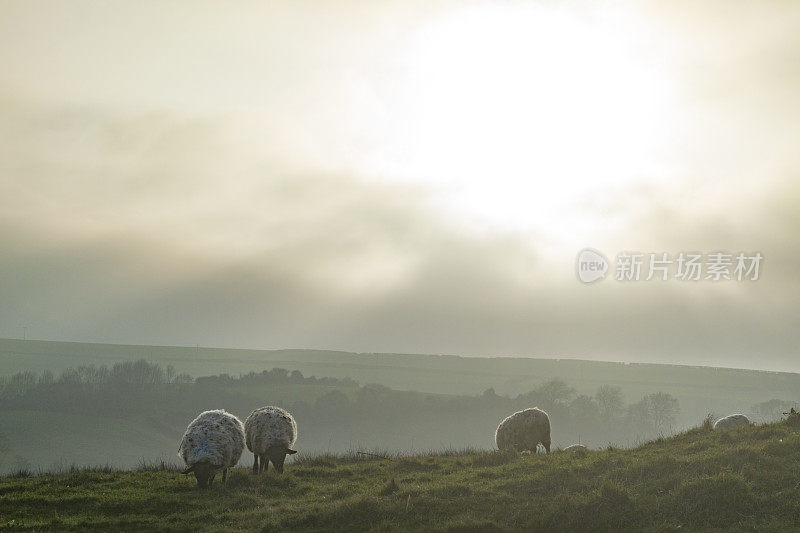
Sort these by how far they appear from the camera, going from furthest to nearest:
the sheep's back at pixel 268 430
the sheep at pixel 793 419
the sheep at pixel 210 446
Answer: the sheep's back at pixel 268 430, the sheep at pixel 793 419, the sheep at pixel 210 446

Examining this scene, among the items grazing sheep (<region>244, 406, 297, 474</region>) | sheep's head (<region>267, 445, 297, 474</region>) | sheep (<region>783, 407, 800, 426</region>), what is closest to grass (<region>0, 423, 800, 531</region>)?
sheep (<region>783, 407, 800, 426</region>)

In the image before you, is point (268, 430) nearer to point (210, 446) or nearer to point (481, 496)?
point (210, 446)

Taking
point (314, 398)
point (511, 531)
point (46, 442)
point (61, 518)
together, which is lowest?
point (46, 442)

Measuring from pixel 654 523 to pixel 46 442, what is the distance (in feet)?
509

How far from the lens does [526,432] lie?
93.1 ft

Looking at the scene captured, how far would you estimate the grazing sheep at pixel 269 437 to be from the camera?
22734 mm

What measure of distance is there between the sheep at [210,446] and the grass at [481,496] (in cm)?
59

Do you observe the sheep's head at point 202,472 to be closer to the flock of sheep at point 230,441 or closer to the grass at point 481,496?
the flock of sheep at point 230,441

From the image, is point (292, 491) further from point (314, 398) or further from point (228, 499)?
point (314, 398)

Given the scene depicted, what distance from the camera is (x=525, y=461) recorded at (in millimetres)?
21953

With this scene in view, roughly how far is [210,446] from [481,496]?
949cm

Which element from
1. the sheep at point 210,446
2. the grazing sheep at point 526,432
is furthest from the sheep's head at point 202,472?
the grazing sheep at point 526,432

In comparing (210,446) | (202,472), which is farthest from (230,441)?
(202,472)

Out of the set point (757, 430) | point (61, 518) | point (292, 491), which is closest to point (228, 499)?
point (292, 491)
